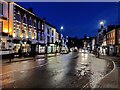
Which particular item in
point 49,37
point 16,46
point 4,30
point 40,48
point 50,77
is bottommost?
point 50,77

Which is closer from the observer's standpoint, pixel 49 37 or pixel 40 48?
pixel 40 48

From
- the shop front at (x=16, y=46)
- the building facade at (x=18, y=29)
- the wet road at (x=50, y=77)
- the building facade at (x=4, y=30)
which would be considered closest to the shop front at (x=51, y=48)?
the building facade at (x=18, y=29)

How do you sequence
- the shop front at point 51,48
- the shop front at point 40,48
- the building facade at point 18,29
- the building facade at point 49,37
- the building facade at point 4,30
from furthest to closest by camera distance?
the shop front at point 51,48, the building facade at point 49,37, the shop front at point 40,48, the building facade at point 18,29, the building facade at point 4,30

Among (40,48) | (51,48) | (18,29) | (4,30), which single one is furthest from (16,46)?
(51,48)

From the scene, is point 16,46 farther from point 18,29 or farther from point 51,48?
point 51,48

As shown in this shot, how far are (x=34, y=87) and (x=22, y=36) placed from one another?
129 feet

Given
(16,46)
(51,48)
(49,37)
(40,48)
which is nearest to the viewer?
(16,46)

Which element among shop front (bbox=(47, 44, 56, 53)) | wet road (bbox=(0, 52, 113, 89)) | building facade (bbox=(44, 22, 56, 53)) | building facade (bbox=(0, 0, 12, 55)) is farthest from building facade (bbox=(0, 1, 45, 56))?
wet road (bbox=(0, 52, 113, 89))

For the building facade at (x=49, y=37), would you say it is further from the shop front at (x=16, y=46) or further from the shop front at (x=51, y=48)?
the shop front at (x=16, y=46)

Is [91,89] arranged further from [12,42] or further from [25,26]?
[25,26]

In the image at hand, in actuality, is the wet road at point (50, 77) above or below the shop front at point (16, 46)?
below

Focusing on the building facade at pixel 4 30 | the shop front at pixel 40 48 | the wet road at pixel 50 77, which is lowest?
the wet road at pixel 50 77

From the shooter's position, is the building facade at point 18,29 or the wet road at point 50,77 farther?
the building facade at point 18,29

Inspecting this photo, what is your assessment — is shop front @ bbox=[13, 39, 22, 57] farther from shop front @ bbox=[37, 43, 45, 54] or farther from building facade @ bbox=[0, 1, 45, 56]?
shop front @ bbox=[37, 43, 45, 54]
